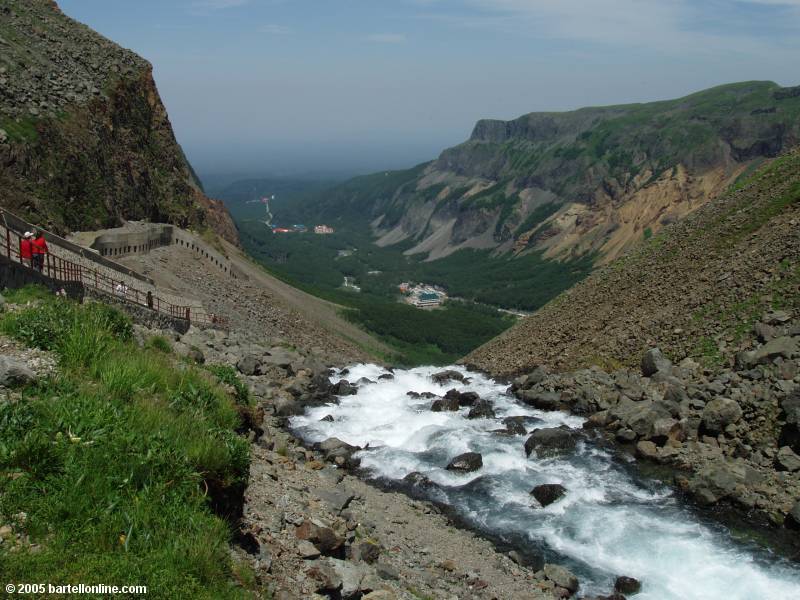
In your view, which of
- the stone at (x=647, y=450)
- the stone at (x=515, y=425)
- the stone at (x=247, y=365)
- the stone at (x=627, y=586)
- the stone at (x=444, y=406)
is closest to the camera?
the stone at (x=627, y=586)

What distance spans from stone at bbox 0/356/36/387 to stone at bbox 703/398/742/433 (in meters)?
24.2

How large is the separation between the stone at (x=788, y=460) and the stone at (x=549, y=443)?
25.5 ft

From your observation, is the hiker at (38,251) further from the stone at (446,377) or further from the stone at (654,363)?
the stone at (654,363)

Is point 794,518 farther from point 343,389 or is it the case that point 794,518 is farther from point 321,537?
point 343,389

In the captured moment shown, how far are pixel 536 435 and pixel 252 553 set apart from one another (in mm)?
18178

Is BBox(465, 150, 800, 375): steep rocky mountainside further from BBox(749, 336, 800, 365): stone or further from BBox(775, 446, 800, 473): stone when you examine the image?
BBox(775, 446, 800, 473): stone

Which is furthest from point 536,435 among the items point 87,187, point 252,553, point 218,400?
point 87,187

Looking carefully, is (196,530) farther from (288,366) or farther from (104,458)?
(288,366)

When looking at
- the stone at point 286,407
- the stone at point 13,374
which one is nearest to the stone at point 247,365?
the stone at point 286,407

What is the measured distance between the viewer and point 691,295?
37.0 metres

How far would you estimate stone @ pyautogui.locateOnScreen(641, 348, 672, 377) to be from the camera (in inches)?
1259

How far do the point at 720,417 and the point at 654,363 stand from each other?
6562 millimetres

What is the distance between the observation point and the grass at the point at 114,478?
912cm

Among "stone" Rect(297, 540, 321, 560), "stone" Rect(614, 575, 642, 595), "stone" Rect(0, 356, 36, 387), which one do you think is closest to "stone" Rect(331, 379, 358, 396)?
"stone" Rect(614, 575, 642, 595)
